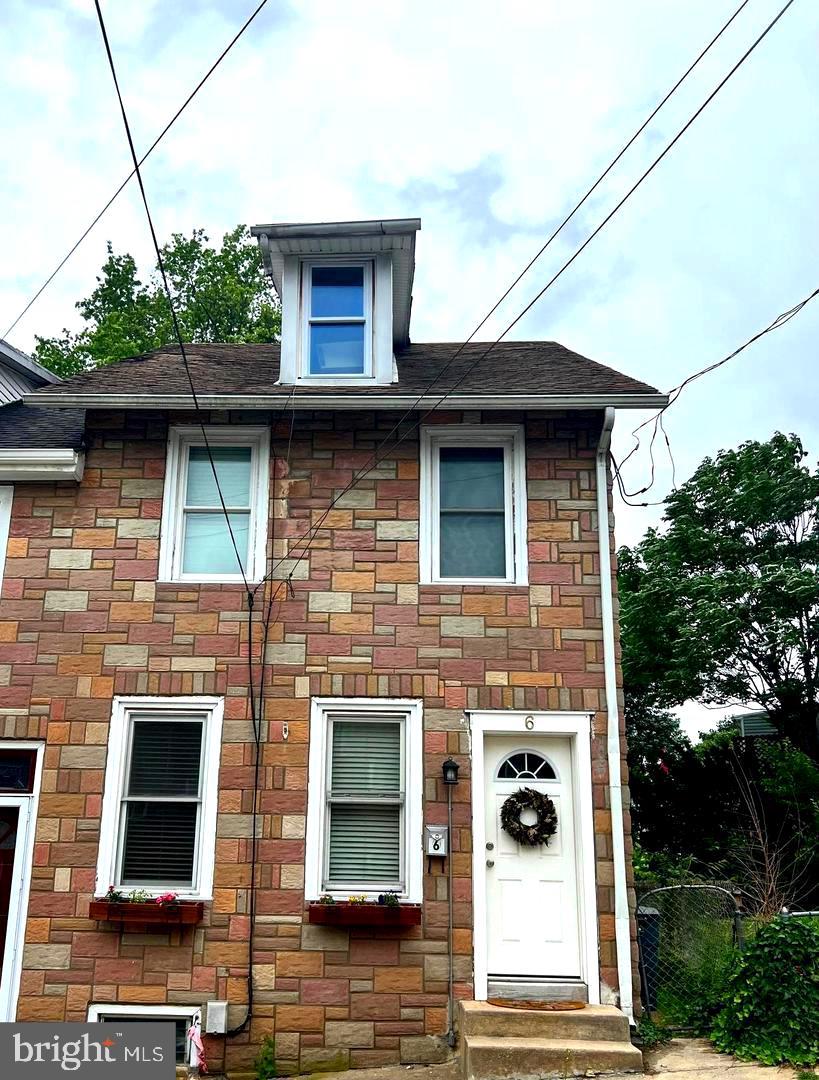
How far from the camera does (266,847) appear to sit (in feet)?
25.4

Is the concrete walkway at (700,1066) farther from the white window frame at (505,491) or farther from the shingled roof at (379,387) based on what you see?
the shingled roof at (379,387)

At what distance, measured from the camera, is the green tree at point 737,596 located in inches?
643

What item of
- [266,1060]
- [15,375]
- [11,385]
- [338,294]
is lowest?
[266,1060]

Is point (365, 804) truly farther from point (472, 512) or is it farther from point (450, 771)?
point (472, 512)

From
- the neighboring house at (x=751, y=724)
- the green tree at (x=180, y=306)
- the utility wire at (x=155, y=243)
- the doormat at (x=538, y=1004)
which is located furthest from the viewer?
the neighboring house at (x=751, y=724)

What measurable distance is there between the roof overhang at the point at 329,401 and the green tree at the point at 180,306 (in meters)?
11.0

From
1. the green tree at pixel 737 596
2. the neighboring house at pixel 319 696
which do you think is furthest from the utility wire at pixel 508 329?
the green tree at pixel 737 596

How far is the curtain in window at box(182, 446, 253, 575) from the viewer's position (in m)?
8.55

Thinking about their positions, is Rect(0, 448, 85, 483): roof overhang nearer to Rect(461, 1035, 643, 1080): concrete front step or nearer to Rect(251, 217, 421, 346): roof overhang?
Rect(251, 217, 421, 346): roof overhang

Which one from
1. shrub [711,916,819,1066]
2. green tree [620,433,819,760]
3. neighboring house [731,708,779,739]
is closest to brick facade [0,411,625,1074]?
shrub [711,916,819,1066]

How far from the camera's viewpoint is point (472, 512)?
8625 millimetres

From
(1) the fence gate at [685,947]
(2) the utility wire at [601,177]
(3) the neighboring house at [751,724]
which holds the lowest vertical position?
(1) the fence gate at [685,947]

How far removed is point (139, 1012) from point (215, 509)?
13.5ft

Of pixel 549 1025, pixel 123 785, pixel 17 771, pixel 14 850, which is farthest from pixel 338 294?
pixel 549 1025
